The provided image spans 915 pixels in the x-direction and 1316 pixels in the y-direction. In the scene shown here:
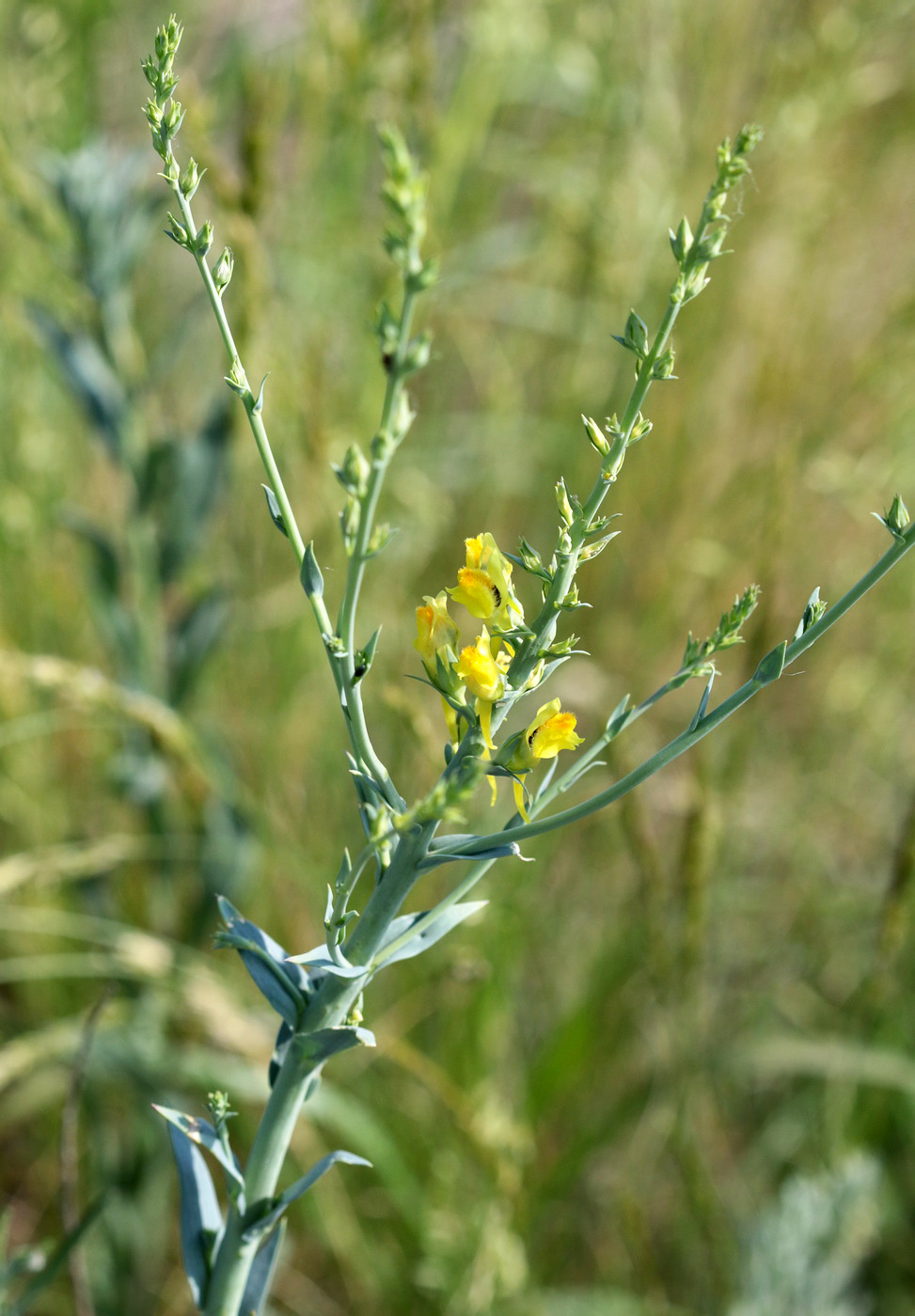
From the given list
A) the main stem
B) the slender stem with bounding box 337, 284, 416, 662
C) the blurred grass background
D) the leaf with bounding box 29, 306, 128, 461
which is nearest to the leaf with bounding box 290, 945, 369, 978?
the main stem

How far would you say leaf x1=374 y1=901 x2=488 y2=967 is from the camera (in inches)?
18.7

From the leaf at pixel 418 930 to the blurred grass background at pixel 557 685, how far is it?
18.3 inches

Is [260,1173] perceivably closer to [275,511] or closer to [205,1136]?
[205,1136]

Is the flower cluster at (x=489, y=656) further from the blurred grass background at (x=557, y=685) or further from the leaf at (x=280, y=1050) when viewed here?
the blurred grass background at (x=557, y=685)

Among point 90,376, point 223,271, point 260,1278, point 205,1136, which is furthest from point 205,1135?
point 90,376

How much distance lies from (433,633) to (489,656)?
39mm

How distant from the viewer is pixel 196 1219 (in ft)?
1.81

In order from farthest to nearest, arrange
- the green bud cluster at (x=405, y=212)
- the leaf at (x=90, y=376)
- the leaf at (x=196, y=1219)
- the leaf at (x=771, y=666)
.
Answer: the leaf at (x=90, y=376) < the leaf at (x=196, y=1219) < the leaf at (x=771, y=666) < the green bud cluster at (x=405, y=212)

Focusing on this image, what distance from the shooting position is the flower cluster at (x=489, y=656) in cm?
43

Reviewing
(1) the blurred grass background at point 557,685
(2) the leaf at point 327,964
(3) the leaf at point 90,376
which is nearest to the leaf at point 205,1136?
(2) the leaf at point 327,964

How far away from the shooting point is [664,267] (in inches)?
59.5

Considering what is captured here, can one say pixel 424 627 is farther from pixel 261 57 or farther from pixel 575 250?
pixel 575 250

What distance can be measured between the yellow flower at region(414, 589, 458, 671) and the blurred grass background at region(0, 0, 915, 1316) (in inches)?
20.6

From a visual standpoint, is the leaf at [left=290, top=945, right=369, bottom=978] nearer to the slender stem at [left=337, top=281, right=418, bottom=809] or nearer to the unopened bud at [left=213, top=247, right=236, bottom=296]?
the slender stem at [left=337, top=281, right=418, bottom=809]
